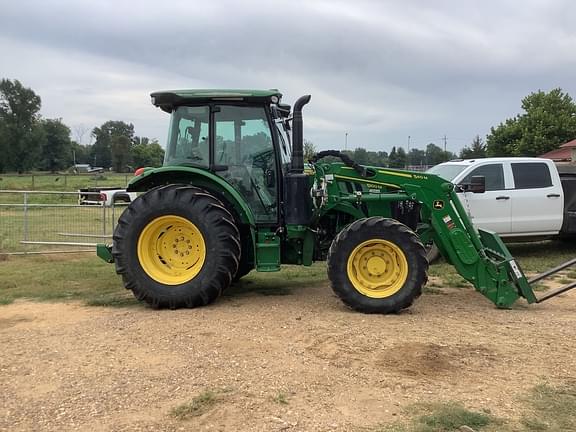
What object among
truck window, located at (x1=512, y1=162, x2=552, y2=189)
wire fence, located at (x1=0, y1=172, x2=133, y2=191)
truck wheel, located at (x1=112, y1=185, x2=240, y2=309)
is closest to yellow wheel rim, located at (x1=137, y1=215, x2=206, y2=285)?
truck wheel, located at (x1=112, y1=185, x2=240, y2=309)

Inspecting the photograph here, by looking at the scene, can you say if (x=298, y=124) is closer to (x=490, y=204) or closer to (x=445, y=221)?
(x=445, y=221)

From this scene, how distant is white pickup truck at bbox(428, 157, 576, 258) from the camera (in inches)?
389

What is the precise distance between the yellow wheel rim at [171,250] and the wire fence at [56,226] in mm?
4178

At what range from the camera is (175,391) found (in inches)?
154

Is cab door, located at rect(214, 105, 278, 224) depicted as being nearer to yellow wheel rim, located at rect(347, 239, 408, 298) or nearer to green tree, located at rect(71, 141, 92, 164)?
yellow wheel rim, located at rect(347, 239, 408, 298)

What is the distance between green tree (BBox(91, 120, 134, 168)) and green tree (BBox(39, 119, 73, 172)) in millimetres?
8112

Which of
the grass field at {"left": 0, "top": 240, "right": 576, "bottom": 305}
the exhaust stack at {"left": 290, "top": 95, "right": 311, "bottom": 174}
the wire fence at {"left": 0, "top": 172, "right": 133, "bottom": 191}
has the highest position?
the exhaust stack at {"left": 290, "top": 95, "right": 311, "bottom": 174}

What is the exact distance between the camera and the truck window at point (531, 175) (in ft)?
33.4

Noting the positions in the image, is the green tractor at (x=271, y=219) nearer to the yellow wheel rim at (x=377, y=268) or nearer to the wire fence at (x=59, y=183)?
the yellow wheel rim at (x=377, y=268)

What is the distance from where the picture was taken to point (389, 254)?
20.1 ft

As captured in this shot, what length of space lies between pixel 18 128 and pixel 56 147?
16864 millimetres

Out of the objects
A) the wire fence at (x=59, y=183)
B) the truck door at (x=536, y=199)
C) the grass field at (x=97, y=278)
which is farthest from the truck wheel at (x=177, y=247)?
the wire fence at (x=59, y=183)

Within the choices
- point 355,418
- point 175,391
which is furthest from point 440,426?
point 175,391

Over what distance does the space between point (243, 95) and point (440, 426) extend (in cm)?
439
